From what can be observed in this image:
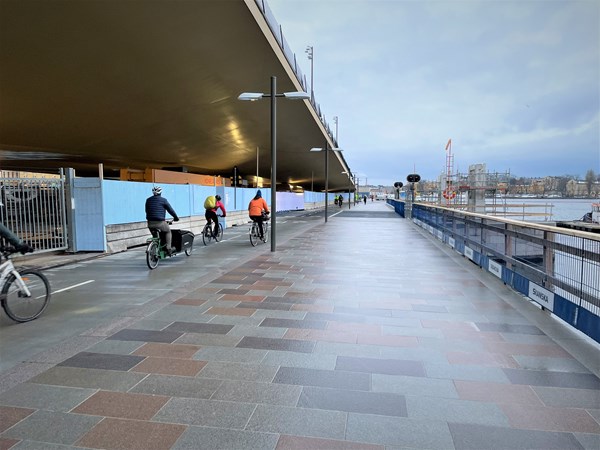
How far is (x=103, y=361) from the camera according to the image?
400 cm

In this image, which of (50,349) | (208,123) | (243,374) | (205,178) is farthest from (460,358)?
(205,178)

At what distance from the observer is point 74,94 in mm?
17844


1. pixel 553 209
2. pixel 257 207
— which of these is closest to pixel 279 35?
pixel 257 207

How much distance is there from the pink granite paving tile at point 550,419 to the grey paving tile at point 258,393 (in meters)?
1.55

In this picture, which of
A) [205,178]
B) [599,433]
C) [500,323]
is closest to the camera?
[599,433]

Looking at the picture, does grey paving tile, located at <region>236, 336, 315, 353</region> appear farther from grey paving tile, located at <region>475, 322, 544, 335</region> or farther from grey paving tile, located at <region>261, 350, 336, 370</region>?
grey paving tile, located at <region>475, 322, 544, 335</region>

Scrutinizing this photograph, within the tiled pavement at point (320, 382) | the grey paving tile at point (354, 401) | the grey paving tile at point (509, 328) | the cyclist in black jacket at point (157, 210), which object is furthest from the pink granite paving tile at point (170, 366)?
the cyclist in black jacket at point (157, 210)

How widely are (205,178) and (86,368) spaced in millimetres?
35476

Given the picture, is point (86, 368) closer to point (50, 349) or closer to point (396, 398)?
point (50, 349)

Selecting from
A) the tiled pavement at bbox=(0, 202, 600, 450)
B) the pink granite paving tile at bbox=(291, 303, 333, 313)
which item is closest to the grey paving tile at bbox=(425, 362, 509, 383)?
the tiled pavement at bbox=(0, 202, 600, 450)

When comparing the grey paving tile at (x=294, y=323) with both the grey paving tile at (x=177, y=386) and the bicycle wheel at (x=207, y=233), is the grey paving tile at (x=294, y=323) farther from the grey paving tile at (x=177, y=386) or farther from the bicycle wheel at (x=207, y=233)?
the bicycle wheel at (x=207, y=233)

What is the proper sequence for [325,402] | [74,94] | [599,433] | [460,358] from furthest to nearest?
[74,94] < [460,358] < [325,402] < [599,433]

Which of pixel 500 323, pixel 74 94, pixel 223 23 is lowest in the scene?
pixel 500 323

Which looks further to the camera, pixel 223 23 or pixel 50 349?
pixel 223 23
